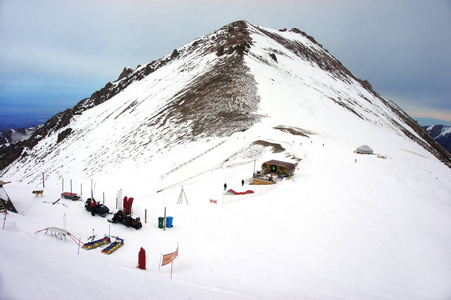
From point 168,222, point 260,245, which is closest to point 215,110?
point 168,222

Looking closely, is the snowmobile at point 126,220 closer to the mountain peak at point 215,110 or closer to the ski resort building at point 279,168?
the ski resort building at point 279,168

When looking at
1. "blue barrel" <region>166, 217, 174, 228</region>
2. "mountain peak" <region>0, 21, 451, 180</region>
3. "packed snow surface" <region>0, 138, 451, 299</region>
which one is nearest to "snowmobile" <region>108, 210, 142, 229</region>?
"packed snow surface" <region>0, 138, 451, 299</region>

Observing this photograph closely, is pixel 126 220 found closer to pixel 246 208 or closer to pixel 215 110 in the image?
pixel 246 208

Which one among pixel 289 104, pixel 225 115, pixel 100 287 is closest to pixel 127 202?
pixel 100 287

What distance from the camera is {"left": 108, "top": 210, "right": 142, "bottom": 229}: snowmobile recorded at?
1440 centimetres

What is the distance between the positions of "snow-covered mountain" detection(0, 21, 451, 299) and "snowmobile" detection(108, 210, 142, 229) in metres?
0.47

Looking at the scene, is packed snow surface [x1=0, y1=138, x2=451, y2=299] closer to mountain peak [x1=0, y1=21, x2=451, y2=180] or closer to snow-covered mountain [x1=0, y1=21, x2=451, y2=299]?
snow-covered mountain [x1=0, y1=21, x2=451, y2=299]

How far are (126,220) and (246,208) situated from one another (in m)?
7.84

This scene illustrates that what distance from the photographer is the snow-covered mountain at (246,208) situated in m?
8.95

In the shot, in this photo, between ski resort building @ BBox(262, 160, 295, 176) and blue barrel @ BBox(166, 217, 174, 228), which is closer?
blue barrel @ BBox(166, 217, 174, 228)

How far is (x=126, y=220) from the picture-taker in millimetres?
14664

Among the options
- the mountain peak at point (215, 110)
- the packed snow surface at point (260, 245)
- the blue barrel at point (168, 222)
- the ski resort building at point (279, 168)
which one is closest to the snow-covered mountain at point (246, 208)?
the packed snow surface at point (260, 245)

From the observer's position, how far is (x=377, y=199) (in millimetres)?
19016

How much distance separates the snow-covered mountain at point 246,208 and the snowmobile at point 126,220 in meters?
0.47
